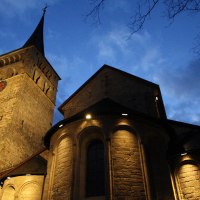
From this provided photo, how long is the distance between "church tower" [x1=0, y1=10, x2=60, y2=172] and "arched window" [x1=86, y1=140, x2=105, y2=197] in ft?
30.2

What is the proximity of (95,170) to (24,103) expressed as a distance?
44.5 ft

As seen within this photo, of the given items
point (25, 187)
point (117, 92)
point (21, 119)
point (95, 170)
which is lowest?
point (95, 170)

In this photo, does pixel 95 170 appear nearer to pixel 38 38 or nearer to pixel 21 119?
pixel 21 119

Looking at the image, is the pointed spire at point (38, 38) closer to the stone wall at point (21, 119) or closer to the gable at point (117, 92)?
the stone wall at point (21, 119)

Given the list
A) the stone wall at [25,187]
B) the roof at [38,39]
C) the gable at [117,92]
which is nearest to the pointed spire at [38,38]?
the roof at [38,39]

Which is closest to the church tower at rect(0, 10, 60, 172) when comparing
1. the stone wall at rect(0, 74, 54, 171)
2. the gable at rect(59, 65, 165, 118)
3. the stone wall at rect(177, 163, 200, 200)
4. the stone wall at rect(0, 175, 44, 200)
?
the stone wall at rect(0, 74, 54, 171)

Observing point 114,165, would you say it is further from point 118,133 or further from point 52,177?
point 52,177

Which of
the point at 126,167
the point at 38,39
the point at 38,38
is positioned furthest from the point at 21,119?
the point at 126,167

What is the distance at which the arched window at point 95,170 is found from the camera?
8.40m

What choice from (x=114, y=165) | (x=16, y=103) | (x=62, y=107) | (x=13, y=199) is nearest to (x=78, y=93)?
(x=62, y=107)

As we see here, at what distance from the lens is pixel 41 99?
942 inches

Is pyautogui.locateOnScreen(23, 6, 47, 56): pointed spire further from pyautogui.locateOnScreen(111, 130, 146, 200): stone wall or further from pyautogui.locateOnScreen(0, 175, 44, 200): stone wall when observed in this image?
pyautogui.locateOnScreen(111, 130, 146, 200): stone wall

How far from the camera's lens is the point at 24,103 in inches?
816

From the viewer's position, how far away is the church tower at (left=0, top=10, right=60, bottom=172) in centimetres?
1792
